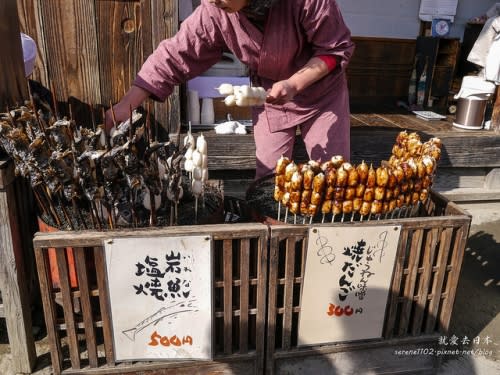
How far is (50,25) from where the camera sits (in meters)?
3.83

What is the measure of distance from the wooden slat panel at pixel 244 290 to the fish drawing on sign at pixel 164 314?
0.26 metres

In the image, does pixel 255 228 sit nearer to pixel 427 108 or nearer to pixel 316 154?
pixel 316 154

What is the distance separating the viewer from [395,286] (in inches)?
95.2

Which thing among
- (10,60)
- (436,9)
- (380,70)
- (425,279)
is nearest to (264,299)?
(425,279)

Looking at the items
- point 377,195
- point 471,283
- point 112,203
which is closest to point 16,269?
point 112,203

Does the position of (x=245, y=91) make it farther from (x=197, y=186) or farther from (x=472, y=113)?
(x=472, y=113)

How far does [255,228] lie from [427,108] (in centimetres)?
628

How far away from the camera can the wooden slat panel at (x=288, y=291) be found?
7.25 feet

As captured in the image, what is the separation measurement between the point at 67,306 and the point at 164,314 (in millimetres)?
482

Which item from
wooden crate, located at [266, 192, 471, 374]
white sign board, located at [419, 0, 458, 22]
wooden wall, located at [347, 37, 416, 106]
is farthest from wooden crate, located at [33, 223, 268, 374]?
white sign board, located at [419, 0, 458, 22]

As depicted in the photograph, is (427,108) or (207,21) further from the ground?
(207,21)

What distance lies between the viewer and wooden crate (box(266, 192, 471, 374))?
7.63ft

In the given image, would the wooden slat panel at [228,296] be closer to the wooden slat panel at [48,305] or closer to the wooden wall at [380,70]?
the wooden slat panel at [48,305]

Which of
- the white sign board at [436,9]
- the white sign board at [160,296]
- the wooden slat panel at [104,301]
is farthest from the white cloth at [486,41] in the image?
the wooden slat panel at [104,301]
